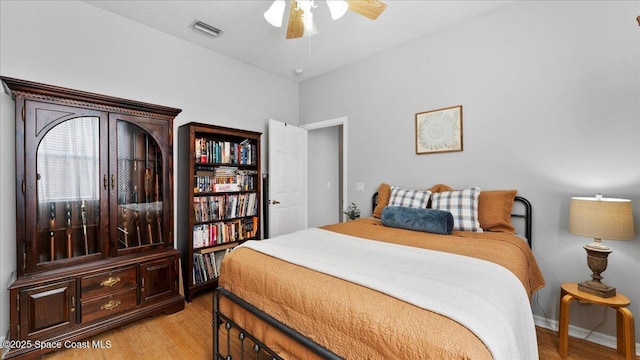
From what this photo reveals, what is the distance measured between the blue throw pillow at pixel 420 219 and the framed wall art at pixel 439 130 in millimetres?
940

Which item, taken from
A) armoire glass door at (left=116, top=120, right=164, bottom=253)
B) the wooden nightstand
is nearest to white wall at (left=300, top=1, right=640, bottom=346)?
the wooden nightstand

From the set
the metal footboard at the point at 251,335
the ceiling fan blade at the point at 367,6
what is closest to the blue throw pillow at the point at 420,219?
the metal footboard at the point at 251,335

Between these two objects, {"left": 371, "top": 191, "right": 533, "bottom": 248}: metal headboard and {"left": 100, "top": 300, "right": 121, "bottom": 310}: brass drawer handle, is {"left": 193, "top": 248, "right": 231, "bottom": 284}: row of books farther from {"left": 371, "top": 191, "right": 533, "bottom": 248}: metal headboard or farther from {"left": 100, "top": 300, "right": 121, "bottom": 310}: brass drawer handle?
{"left": 371, "top": 191, "right": 533, "bottom": 248}: metal headboard

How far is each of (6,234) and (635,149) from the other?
486cm

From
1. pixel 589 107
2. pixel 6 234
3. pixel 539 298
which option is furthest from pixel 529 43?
pixel 6 234

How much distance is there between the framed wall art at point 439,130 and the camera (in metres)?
2.78

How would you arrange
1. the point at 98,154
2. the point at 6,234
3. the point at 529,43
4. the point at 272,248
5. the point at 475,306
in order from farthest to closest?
1. the point at 529,43
2. the point at 98,154
3. the point at 6,234
4. the point at 272,248
5. the point at 475,306

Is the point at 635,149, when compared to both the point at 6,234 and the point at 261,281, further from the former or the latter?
the point at 6,234

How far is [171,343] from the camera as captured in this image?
2064mm

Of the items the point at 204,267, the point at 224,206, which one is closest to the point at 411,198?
the point at 224,206

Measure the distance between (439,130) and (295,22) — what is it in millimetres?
1861

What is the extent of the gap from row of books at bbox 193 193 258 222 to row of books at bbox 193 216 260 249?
0.08 m

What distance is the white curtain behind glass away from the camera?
1997 millimetres

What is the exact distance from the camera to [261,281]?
4.67 ft
